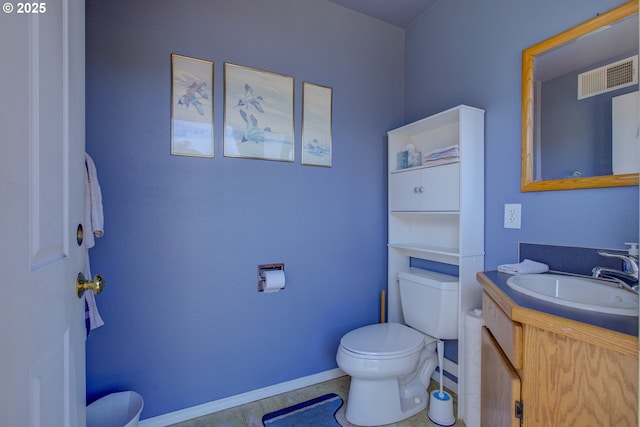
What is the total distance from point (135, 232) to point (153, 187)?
254 millimetres

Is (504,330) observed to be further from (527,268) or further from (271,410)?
(271,410)

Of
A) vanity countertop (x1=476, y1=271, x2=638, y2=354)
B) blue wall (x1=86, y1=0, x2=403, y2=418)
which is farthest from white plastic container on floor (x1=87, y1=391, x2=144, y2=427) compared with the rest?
vanity countertop (x1=476, y1=271, x2=638, y2=354)

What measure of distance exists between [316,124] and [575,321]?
1.70 metres

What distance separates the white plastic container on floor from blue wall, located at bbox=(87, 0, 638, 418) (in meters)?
0.07

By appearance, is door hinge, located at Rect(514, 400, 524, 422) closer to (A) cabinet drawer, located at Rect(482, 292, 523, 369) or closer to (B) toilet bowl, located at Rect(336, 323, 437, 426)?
(A) cabinet drawer, located at Rect(482, 292, 523, 369)

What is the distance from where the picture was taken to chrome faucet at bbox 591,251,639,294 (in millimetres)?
1025

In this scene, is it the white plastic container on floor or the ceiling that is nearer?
the white plastic container on floor

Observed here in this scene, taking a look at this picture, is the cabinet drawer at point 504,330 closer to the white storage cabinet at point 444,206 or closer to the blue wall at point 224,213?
the white storage cabinet at point 444,206

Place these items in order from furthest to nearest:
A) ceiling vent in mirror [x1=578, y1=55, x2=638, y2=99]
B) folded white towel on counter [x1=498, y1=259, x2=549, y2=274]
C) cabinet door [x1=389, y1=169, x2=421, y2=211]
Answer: cabinet door [x1=389, y1=169, x2=421, y2=211]
folded white towel on counter [x1=498, y1=259, x2=549, y2=274]
ceiling vent in mirror [x1=578, y1=55, x2=638, y2=99]

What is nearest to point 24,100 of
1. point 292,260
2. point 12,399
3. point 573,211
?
point 12,399

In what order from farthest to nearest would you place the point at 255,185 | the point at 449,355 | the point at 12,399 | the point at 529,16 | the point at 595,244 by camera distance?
the point at 449,355 → the point at 255,185 → the point at 529,16 → the point at 595,244 → the point at 12,399

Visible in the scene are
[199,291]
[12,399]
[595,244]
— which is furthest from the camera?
[199,291]

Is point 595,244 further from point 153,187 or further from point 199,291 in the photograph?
point 153,187

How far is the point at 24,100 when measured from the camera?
1.64 ft
